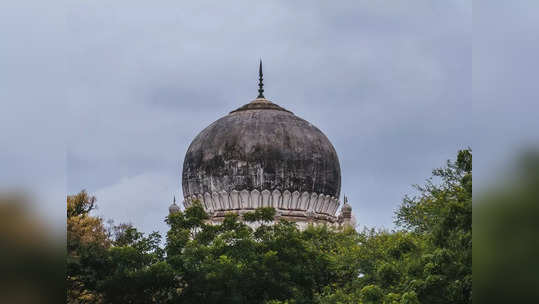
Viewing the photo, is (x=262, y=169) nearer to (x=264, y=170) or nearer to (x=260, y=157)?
(x=264, y=170)

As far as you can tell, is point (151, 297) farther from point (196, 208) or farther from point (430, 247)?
point (430, 247)

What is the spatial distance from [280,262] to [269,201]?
1070 centimetres

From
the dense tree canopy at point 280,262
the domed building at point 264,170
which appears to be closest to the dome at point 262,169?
the domed building at point 264,170

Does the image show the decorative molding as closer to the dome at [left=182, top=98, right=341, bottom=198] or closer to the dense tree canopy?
the dome at [left=182, top=98, right=341, bottom=198]

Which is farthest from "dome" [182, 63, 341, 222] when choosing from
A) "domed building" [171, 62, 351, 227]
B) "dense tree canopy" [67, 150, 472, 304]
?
"dense tree canopy" [67, 150, 472, 304]

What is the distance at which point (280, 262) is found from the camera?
→ 21.0 meters

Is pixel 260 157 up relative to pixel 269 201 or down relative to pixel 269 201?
up

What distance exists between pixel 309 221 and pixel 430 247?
61.8ft

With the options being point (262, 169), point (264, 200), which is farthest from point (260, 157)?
point (264, 200)

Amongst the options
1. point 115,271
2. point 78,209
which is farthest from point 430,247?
point 78,209

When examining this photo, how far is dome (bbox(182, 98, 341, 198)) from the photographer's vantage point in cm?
3206

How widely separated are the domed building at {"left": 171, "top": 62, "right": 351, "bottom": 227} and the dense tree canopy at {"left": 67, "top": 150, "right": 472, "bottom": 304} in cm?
645
